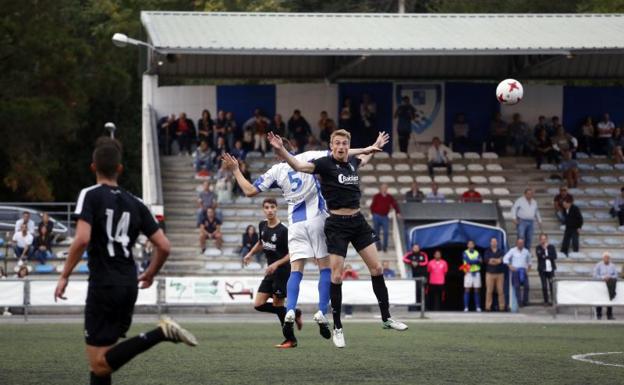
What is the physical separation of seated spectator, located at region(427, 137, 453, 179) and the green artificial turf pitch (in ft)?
53.2

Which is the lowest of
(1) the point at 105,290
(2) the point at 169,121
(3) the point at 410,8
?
(1) the point at 105,290

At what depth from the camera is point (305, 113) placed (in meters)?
38.7

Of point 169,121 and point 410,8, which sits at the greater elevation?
point 410,8

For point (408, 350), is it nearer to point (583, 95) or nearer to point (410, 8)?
point (583, 95)

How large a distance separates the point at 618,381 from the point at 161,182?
25.8 meters

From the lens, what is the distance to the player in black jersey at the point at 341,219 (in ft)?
43.2

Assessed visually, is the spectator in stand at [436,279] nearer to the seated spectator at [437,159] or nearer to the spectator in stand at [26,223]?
the seated spectator at [437,159]

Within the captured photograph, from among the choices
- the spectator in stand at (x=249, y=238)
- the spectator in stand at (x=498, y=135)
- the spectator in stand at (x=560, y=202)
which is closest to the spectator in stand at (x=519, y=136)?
the spectator in stand at (x=498, y=135)

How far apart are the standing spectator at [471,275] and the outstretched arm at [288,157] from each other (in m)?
16.8

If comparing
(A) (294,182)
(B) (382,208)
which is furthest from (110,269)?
(B) (382,208)

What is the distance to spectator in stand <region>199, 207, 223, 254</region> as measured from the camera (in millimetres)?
32062

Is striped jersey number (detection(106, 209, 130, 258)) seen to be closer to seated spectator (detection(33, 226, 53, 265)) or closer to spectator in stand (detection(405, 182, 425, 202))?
seated spectator (detection(33, 226, 53, 265))

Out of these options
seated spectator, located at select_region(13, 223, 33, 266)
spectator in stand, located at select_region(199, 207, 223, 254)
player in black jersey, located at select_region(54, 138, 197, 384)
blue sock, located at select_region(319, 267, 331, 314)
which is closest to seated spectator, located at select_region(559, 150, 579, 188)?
spectator in stand, located at select_region(199, 207, 223, 254)

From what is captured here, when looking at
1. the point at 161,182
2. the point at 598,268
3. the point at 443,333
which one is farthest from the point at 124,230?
the point at 161,182
